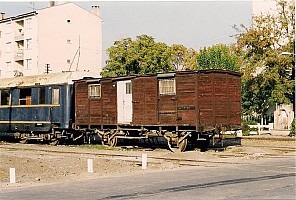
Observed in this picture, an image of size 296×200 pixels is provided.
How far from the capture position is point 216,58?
6762cm

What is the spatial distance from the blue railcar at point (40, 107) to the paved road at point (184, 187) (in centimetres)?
1388

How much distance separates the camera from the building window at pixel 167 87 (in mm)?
24547

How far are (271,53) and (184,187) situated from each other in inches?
1142

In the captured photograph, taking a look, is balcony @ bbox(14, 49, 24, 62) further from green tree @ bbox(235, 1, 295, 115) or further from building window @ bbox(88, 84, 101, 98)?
building window @ bbox(88, 84, 101, 98)

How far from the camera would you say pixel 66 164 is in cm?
1953

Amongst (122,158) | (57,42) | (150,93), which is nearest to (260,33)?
(150,93)

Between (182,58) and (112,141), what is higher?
(182,58)

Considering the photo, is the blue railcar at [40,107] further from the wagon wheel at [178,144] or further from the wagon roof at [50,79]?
the wagon wheel at [178,144]

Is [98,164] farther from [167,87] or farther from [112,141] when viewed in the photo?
[112,141]

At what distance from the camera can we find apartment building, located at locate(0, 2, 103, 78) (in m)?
62.5

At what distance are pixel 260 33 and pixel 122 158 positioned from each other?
22.5 meters

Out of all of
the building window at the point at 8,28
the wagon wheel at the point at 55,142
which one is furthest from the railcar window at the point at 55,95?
the building window at the point at 8,28

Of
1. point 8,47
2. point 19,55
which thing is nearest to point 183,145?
point 19,55

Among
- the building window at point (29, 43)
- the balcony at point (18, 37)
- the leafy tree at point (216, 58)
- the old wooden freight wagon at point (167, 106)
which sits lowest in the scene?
the old wooden freight wagon at point (167, 106)
